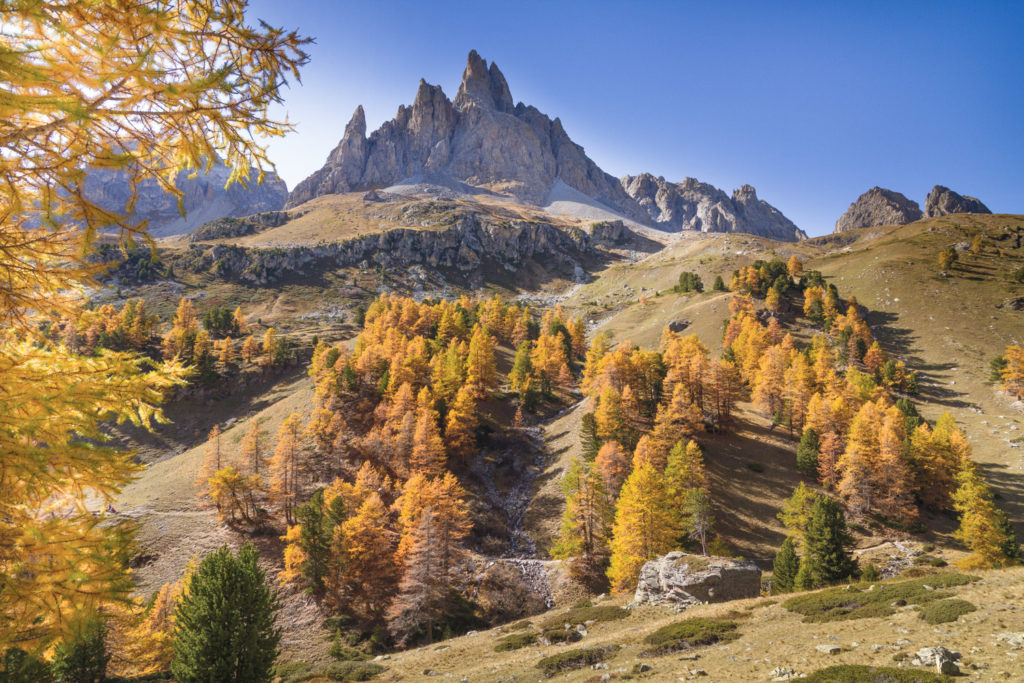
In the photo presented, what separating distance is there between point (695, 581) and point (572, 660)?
555 inches

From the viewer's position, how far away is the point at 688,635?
70.6ft

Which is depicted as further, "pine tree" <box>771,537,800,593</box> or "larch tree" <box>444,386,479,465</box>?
"larch tree" <box>444,386,479,465</box>

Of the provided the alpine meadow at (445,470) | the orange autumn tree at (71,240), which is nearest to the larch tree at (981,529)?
the alpine meadow at (445,470)

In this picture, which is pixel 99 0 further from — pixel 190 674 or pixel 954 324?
pixel 954 324

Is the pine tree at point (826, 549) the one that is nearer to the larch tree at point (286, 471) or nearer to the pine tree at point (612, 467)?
the pine tree at point (612, 467)

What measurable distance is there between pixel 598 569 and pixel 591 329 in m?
101

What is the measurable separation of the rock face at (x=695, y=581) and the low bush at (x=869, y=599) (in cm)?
662

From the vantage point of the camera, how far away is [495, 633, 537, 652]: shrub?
91.2 feet

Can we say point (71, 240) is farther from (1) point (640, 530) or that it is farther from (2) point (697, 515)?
(2) point (697, 515)

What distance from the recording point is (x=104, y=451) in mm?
5465

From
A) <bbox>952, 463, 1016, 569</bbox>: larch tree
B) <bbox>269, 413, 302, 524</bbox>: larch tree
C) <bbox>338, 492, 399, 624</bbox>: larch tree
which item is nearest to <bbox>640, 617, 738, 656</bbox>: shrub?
<bbox>338, 492, 399, 624</bbox>: larch tree

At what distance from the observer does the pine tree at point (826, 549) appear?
32438 millimetres

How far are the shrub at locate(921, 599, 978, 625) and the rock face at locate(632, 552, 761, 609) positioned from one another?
14469mm

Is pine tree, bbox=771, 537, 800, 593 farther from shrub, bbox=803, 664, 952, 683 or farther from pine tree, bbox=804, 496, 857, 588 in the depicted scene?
shrub, bbox=803, 664, 952, 683
